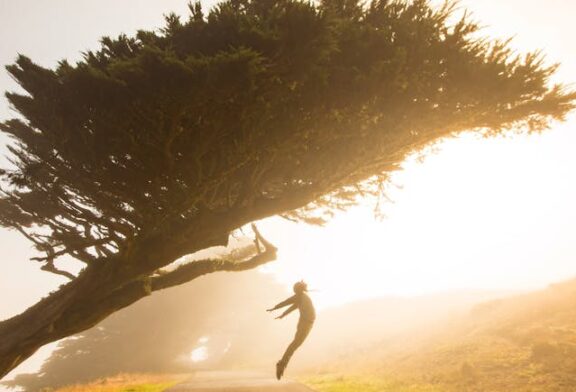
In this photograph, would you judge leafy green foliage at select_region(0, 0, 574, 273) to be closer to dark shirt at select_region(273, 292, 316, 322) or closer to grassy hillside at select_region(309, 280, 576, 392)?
dark shirt at select_region(273, 292, 316, 322)

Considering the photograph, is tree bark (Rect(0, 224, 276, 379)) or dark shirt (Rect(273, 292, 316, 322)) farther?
tree bark (Rect(0, 224, 276, 379))

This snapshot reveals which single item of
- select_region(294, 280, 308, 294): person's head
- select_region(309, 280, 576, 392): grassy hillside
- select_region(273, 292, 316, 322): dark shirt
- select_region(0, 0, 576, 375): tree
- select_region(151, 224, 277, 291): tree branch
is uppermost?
select_region(0, 0, 576, 375): tree

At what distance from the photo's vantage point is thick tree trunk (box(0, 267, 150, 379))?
864 centimetres

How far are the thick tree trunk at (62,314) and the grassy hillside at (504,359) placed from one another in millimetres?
8297

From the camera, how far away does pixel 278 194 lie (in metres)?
10.4

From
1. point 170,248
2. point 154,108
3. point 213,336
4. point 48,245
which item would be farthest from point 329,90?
point 213,336

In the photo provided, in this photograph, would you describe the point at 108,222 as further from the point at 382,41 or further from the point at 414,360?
the point at 414,360

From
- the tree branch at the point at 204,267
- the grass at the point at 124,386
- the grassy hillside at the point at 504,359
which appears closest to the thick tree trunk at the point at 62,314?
the tree branch at the point at 204,267

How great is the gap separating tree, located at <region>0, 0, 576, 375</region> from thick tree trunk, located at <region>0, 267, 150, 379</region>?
32 millimetres

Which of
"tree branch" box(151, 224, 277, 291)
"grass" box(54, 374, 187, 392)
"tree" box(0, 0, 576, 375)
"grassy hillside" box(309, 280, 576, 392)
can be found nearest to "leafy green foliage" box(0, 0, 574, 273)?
"tree" box(0, 0, 576, 375)

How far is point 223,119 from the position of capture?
Result: 7.08 m

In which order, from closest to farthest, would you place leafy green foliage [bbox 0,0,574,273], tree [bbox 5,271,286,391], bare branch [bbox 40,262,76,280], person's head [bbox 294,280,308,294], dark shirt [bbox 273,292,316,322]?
leafy green foliage [bbox 0,0,574,273] < dark shirt [bbox 273,292,316,322] < person's head [bbox 294,280,308,294] < bare branch [bbox 40,262,76,280] < tree [bbox 5,271,286,391]

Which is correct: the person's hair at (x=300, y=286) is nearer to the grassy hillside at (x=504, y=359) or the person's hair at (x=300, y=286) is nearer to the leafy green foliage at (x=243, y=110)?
the leafy green foliage at (x=243, y=110)

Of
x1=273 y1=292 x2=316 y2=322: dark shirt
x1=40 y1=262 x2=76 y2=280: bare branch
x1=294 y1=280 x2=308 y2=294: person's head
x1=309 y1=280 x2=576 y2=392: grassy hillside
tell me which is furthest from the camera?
x1=309 y1=280 x2=576 y2=392: grassy hillside
